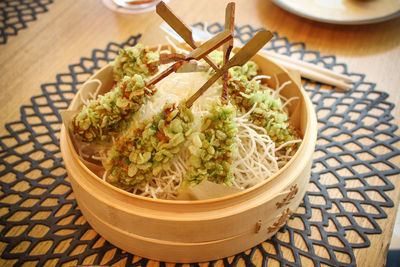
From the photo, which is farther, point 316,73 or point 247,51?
point 316,73

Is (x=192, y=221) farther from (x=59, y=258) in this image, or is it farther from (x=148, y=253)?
(x=59, y=258)

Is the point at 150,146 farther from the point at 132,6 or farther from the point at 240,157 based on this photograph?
the point at 132,6

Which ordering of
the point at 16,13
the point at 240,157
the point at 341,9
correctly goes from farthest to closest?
the point at 16,13, the point at 341,9, the point at 240,157

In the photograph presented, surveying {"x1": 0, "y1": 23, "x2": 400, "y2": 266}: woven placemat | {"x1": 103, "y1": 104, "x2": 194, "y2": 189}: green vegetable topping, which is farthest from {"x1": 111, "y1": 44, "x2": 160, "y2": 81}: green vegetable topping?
{"x1": 0, "y1": 23, "x2": 400, "y2": 266}: woven placemat

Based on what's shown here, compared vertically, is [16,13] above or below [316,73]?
above

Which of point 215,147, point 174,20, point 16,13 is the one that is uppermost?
point 16,13

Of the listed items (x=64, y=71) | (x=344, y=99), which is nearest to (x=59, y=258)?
(x=64, y=71)

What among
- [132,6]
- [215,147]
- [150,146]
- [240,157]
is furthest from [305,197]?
[132,6]
